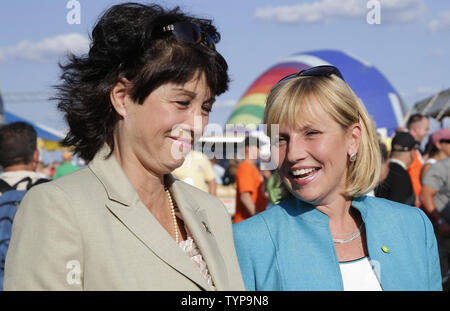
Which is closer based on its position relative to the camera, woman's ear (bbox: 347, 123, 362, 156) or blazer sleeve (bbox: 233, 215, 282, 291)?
blazer sleeve (bbox: 233, 215, 282, 291)

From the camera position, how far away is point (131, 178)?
2031mm

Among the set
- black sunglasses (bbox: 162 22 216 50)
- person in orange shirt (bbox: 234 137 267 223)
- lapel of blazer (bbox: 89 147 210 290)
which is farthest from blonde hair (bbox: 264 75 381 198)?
person in orange shirt (bbox: 234 137 267 223)

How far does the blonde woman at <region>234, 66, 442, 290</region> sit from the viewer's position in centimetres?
230

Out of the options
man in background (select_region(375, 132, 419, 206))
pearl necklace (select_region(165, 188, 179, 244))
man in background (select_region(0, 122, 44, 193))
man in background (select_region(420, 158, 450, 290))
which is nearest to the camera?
pearl necklace (select_region(165, 188, 179, 244))

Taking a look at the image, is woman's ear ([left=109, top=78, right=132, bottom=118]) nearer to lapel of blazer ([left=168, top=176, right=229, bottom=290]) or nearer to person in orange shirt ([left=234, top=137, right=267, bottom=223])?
lapel of blazer ([left=168, top=176, right=229, bottom=290])

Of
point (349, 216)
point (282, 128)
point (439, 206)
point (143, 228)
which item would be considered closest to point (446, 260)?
point (439, 206)

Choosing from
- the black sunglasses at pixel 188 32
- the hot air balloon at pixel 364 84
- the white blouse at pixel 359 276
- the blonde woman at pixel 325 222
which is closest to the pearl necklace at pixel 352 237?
the blonde woman at pixel 325 222

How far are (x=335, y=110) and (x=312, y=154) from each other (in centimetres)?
22

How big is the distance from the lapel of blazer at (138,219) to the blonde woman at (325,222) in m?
0.50

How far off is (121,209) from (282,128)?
0.86 m

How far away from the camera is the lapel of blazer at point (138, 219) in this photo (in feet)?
6.06

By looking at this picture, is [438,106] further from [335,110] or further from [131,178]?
[131,178]

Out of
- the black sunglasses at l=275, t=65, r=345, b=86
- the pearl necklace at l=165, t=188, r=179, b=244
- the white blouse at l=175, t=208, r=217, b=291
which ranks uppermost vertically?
the black sunglasses at l=275, t=65, r=345, b=86

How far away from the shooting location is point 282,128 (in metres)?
2.40
